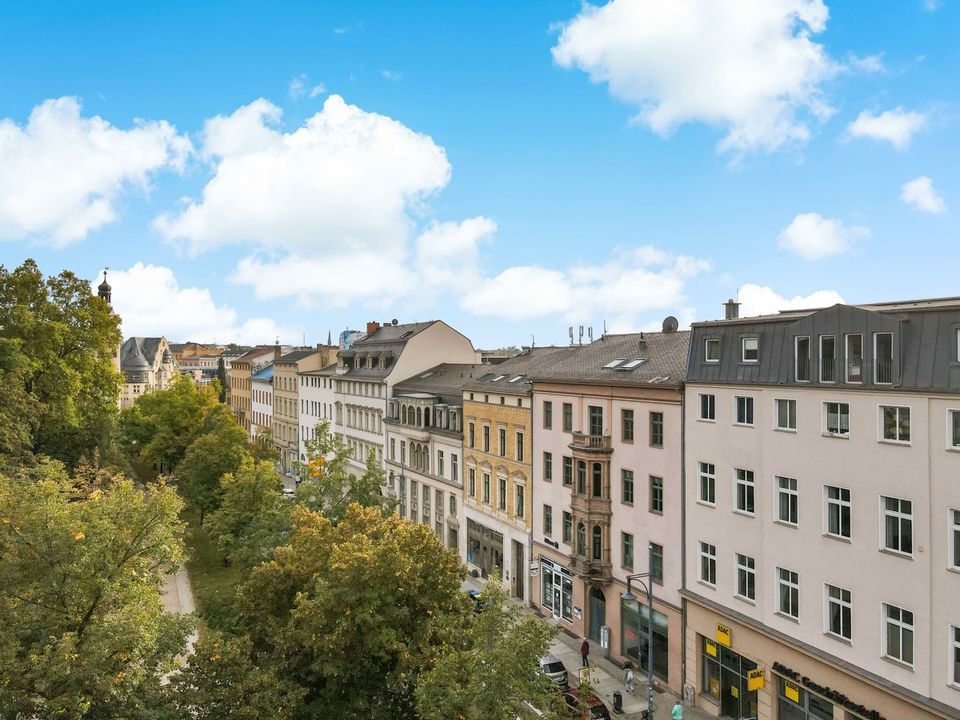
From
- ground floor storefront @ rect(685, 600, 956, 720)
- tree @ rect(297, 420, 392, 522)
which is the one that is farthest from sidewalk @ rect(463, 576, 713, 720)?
tree @ rect(297, 420, 392, 522)

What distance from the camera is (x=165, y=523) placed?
61.6 ft

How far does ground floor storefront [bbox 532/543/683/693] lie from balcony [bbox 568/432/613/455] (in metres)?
5.77

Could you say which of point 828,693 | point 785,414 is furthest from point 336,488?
point 828,693

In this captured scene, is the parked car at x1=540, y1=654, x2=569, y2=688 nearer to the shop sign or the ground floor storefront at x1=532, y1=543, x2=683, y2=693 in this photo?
the ground floor storefront at x1=532, y1=543, x2=683, y2=693

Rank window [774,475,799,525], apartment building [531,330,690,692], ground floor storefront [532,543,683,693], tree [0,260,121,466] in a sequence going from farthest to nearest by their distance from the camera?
1. tree [0,260,121,466]
2. apartment building [531,330,690,692]
3. ground floor storefront [532,543,683,693]
4. window [774,475,799,525]

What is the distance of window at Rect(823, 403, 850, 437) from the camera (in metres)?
20.8

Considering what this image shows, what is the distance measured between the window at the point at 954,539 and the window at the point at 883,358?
379 cm

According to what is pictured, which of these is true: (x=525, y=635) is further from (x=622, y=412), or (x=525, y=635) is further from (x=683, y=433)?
(x=622, y=412)

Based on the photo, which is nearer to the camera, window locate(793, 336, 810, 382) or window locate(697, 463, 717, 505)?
window locate(793, 336, 810, 382)

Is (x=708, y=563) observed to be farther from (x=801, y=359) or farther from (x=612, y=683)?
(x=801, y=359)

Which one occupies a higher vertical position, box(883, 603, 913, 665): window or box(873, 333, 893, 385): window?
box(873, 333, 893, 385): window

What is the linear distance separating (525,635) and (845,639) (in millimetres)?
11446

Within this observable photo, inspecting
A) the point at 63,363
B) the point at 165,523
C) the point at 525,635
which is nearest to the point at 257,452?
the point at 63,363

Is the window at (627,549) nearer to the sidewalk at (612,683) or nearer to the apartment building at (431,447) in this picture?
the sidewalk at (612,683)
